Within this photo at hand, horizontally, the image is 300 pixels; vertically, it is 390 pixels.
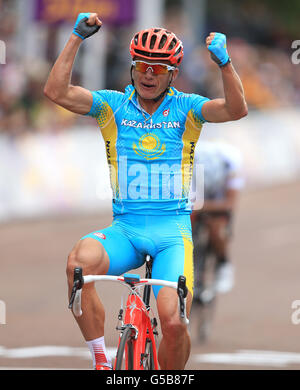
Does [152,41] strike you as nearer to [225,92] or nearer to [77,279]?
[225,92]

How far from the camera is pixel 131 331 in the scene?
6.30 meters

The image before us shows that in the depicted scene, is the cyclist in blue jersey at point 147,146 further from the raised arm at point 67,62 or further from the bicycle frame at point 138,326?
the bicycle frame at point 138,326

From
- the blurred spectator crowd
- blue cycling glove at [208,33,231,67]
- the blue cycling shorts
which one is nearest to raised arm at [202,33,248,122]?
blue cycling glove at [208,33,231,67]

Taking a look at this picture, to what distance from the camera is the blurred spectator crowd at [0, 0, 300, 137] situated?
18.1 m

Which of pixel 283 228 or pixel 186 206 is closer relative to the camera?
Result: pixel 186 206

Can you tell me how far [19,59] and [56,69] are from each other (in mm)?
13233

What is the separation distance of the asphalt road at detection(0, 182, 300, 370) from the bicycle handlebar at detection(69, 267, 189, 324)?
246 centimetres

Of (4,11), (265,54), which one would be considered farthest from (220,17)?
(4,11)

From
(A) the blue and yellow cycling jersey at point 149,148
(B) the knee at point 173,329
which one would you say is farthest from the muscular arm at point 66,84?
(B) the knee at point 173,329

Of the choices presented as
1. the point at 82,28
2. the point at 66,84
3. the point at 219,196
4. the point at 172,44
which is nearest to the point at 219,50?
the point at 172,44

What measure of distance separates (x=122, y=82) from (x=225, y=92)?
1631 centimetres

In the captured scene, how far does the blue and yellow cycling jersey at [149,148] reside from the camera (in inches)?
267

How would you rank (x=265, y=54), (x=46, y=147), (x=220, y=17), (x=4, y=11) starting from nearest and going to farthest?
(x=46, y=147) < (x=4, y=11) < (x=265, y=54) < (x=220, y=17)
